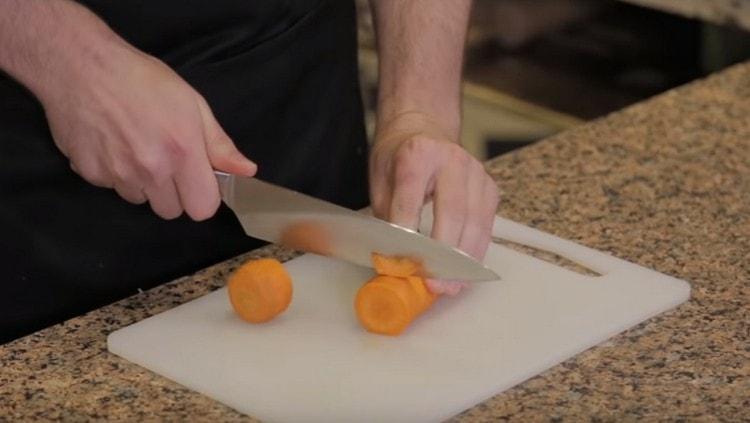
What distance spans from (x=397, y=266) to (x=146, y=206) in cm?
35

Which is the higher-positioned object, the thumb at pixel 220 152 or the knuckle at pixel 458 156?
the thumb at pixel 220 152

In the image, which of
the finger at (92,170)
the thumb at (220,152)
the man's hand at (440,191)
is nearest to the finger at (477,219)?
the man's hand at (440,191)

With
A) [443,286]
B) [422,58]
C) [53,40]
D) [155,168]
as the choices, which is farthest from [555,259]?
[53,40]

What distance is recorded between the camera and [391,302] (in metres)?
1.32

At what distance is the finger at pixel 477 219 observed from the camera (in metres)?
1.46

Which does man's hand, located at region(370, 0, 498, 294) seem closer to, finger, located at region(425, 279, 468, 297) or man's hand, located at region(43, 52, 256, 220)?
finger, located at region(425, 279, 468, 297)

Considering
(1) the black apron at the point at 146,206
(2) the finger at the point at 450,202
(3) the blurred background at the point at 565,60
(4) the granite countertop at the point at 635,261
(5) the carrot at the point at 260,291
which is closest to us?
(4) the granite countertop at the point at 635,261

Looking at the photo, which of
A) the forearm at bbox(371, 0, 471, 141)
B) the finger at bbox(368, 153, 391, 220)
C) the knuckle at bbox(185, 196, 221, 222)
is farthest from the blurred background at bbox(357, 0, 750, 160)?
the knuckle at bbox(185, 196, 221, 222)

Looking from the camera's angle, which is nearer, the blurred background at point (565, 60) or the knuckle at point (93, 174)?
the knuckle at point (93, 174)

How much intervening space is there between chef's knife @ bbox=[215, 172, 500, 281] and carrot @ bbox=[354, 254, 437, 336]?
26 mm

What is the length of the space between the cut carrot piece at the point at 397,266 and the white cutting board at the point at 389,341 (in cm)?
4

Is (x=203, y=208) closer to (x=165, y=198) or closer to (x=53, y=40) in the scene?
(x=165, y=198)

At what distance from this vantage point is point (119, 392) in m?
1.27

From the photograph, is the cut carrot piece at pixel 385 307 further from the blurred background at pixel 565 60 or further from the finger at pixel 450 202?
the blurred background at pixel 565 60
